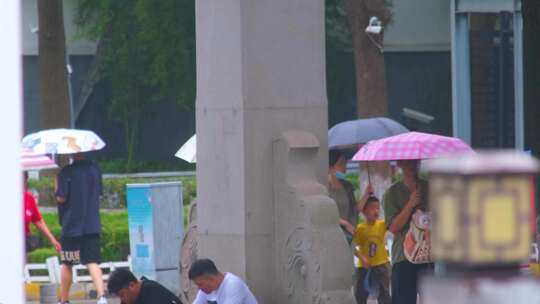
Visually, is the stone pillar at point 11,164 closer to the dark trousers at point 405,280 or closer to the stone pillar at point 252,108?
the dark trousers at point 405,280

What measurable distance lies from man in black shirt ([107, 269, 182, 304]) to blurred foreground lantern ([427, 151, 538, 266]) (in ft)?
23.2

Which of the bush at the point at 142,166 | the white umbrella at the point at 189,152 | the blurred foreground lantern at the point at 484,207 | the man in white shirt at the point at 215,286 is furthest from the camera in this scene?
the bush at the point at 142,166

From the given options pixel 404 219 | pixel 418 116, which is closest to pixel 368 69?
pixel 404 219

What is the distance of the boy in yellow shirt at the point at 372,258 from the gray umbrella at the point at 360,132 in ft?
7.32

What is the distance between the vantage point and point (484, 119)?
33844 millimetres

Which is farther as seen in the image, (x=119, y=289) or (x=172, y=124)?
(x=172, y=124)

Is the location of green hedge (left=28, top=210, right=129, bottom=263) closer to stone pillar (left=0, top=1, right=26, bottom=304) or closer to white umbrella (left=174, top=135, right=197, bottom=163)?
white umbrella (left=174, top=135, right=197, bottom=163)

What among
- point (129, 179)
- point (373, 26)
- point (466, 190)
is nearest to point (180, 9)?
point (129, 179)

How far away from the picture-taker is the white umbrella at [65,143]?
14797mm

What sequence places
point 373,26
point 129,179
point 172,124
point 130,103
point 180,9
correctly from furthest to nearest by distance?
point 172,124 < point 130,103 < point 180,9 < point 129,179 < point 373,26

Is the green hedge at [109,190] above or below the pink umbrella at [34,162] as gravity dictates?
below

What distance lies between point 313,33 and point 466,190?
8.46 meters

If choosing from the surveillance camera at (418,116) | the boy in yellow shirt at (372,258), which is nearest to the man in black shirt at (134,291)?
the boy in yellow shirt at (372,258)

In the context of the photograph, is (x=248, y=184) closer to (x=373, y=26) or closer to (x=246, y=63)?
(x=246, y=63)
